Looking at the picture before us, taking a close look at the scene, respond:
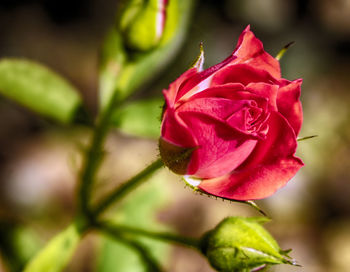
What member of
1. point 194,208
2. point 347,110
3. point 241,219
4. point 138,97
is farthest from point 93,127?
point 347,110

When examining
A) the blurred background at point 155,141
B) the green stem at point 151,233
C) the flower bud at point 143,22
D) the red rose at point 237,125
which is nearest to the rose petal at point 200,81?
the red rose at point 237,125

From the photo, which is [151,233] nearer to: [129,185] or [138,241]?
[129,185]

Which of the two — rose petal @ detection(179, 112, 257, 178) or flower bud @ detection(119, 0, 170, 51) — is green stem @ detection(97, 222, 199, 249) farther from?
flower bud @ detection(119, 0, 170, 51)

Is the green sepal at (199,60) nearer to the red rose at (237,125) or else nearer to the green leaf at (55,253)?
the red rose at (237,125)

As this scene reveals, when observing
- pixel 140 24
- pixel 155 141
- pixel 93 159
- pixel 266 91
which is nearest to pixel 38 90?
pixel 93 159

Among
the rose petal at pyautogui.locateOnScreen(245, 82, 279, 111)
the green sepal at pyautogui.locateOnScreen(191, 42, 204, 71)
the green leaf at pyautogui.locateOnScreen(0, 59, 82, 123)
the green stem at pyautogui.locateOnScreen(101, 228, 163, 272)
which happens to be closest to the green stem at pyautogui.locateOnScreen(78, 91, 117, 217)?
the green leaf at pyautogui.locateOnScreen(0, 59, 82, 123)
